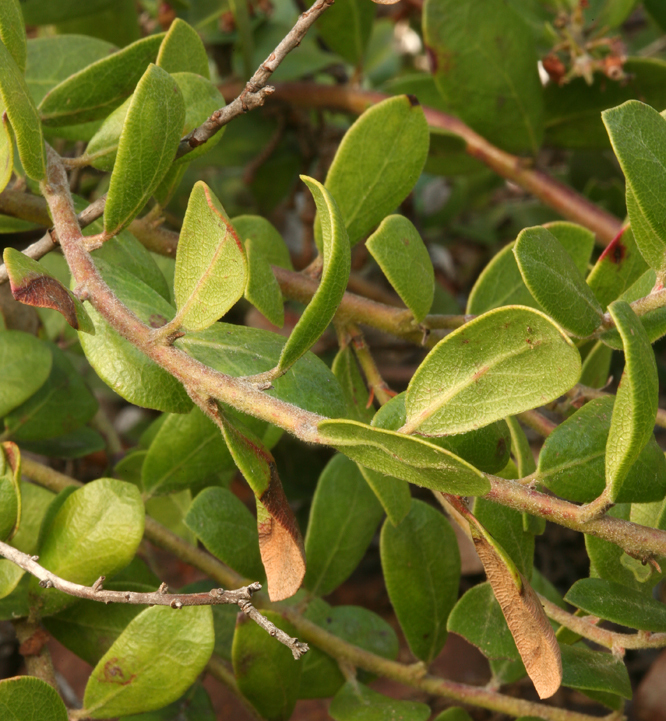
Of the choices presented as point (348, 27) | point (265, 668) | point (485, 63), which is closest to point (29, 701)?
point (265, 668)

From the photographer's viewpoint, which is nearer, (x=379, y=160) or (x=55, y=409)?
(x=379, y=160)

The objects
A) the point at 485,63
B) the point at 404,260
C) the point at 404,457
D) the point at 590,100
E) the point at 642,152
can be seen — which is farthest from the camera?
the point at 590,100

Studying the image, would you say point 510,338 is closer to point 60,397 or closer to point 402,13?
point 60,397

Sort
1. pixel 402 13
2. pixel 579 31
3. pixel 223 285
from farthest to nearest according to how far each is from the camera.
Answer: pixel 402 13, pixel 579 31, pixel 223 285

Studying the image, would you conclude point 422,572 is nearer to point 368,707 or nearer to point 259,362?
point 368,707

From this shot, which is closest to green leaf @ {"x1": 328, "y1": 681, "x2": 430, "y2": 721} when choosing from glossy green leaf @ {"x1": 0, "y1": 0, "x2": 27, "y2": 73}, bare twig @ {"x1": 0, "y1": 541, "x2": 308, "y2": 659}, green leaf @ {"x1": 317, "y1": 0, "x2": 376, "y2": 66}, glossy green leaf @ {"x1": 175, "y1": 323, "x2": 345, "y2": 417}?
bare twig @ {"x1": 0, "y1": 541, "x2": 308, "y2": 659}

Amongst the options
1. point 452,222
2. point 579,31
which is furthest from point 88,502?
point 452,222

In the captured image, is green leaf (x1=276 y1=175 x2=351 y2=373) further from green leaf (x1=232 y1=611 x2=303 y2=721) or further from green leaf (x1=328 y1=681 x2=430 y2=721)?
green leaf (x1=328 y1=681 x2=430 y2=721)
